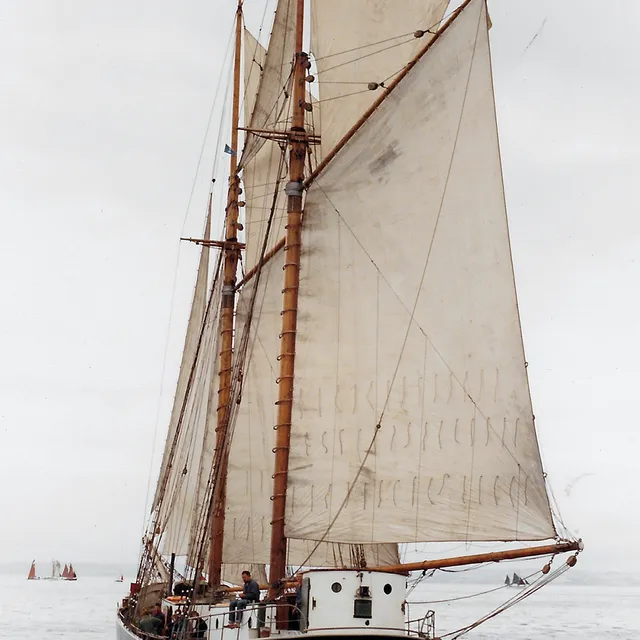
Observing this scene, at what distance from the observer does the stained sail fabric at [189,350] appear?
46344 mm

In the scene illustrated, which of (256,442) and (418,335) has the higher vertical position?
(418,335)

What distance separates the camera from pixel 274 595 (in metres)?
25.4

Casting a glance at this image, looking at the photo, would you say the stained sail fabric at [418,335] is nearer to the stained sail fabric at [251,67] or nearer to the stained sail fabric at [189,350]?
the stained sail fabric at [251,67]

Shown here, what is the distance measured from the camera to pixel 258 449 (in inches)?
1382

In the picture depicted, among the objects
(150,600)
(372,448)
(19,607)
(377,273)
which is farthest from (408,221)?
(19,607)

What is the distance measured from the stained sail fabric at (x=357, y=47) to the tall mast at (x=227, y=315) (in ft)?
25.3

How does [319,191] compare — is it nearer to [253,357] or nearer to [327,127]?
[327,127]

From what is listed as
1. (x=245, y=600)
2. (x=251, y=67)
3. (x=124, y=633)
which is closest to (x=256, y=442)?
(x=124, y=633)

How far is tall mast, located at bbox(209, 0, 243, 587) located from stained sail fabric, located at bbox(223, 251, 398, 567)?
644mm

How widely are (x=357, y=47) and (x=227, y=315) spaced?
13.8m

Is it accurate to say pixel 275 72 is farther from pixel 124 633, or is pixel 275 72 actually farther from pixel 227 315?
pixel 124 633

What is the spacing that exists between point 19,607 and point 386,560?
102364 mm

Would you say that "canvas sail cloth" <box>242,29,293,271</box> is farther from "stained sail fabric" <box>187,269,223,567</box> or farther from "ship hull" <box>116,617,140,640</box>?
"ship hull" <box>116,617,140,640</box>

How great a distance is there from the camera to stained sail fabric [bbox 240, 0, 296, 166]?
123ft
